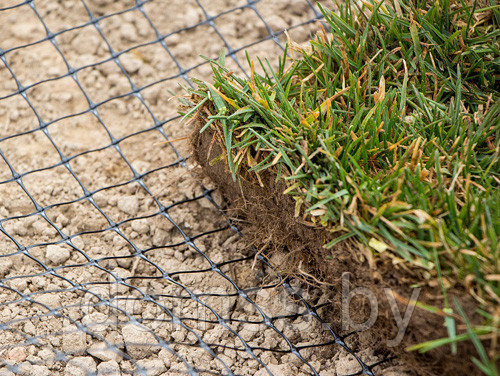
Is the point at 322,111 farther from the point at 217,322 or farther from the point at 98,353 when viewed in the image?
the point at 98,353

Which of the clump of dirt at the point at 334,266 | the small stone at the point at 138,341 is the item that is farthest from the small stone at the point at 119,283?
the clump of dirt at the point at 334,266

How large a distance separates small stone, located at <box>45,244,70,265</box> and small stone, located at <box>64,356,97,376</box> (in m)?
0.34

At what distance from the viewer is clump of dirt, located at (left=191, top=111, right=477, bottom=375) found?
1063 millimetres

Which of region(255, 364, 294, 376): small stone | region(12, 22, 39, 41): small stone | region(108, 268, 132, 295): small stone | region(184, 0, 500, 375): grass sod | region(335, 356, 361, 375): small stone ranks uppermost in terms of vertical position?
region(12, 22, 39, 41): small stone

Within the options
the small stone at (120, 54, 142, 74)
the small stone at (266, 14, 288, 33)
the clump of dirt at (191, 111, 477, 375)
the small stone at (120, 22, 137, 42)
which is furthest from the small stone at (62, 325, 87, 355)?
the small stone at (266, 14, 288, 33)

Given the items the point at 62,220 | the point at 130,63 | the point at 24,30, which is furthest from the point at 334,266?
the point at 24,30

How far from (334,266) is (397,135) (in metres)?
0.35

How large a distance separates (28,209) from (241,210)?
0.68 metres

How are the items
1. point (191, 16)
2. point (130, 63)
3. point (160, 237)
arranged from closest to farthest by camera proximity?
1. point (160, 237)
2. point (130, 63)
3. point (191, 16)

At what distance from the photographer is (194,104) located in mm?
1415

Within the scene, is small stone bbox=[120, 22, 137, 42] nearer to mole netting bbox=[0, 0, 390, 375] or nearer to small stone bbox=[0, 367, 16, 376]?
mole netting bbox=[0, 0, 390, 375]

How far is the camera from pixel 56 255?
153cm

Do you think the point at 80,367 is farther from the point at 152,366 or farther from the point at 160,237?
the point at 160,237

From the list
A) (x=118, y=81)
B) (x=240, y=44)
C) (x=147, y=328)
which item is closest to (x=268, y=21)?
(x=240, y=44)
